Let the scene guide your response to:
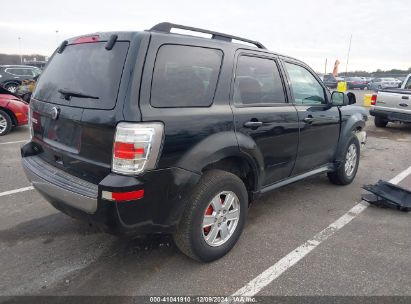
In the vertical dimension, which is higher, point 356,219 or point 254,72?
point 254,72

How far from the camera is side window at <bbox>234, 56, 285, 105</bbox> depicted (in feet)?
10.2

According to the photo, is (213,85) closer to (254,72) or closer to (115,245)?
(254,72)

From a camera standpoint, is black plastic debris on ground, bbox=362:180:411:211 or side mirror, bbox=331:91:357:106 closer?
black plastic debris on ground, bbox=362:180:411:211

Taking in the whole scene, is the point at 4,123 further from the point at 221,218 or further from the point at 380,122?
the point at 380,122

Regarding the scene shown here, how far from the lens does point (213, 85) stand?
9.32 feet

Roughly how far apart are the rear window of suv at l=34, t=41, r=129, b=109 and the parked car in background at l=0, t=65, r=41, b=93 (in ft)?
54.6

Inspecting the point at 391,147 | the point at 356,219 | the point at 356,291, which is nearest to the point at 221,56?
the point at 356,291

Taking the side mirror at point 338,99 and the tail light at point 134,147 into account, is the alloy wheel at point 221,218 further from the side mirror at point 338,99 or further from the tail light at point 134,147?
the side mirror at point 338,99

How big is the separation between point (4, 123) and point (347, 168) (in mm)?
7759

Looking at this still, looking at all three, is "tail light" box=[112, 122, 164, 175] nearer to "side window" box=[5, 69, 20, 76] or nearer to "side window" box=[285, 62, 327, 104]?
"side window" box=[285, 62, 327, 104]

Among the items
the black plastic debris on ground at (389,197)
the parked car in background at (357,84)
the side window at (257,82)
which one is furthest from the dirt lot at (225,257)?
the parked car in background at (357,84)

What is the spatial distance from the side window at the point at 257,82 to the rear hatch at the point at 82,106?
→ 3.68 ft

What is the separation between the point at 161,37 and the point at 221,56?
65cm

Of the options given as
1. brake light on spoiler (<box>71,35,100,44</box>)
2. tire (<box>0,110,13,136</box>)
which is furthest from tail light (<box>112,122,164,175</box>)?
tire (<box>0,110,13,136</box>)
